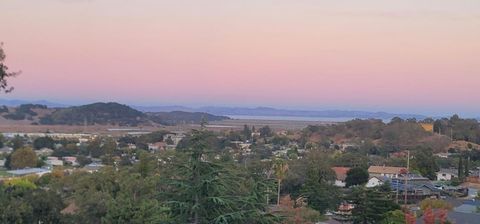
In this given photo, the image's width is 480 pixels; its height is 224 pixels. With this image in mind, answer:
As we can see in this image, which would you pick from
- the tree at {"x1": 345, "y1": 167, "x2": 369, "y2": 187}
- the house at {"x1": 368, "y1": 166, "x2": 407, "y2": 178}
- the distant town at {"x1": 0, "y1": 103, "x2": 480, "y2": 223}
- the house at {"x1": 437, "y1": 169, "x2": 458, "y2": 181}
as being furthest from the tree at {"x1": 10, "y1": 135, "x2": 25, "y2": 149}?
the house at {"x1": 437, "y1": 169, "x2": 458, "y2": 181}

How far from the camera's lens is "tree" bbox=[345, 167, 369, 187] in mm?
45844

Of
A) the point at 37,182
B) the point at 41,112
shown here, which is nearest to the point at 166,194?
the point at 37,182

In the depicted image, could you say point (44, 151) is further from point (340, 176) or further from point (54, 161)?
point (340, 176)

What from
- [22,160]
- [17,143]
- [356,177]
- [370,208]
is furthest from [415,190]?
[17,143]

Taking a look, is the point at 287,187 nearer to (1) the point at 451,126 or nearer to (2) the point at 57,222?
(2) the point at 57,222

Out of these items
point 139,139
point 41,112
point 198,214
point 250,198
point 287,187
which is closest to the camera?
point 198,214

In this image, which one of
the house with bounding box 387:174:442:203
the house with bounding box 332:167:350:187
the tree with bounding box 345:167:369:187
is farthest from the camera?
the house with bounding box 332:167:350:187

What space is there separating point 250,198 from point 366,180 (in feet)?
118

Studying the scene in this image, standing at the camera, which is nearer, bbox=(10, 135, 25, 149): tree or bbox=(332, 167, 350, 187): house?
bbox=(332, 167, 350, 187): house

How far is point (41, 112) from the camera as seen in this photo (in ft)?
509

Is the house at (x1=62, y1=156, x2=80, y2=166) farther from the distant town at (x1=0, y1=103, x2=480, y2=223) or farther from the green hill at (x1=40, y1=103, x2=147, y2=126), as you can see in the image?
the green hill at (x1=40, y1=103, x2=147, y2=126)

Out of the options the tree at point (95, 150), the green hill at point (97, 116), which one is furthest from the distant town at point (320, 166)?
the green hill at point (97, 116)

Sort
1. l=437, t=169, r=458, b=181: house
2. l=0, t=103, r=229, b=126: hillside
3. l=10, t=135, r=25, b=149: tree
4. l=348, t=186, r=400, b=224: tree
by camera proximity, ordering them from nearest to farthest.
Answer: l=348, t=186, r=400, b=224: tree → l=437, t=169, r=458, b=181: house → l=10, t=135, r=25, b=149: tree → l=0, t=103, r=229, b=126: hillside

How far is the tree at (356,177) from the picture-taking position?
45.8 m
